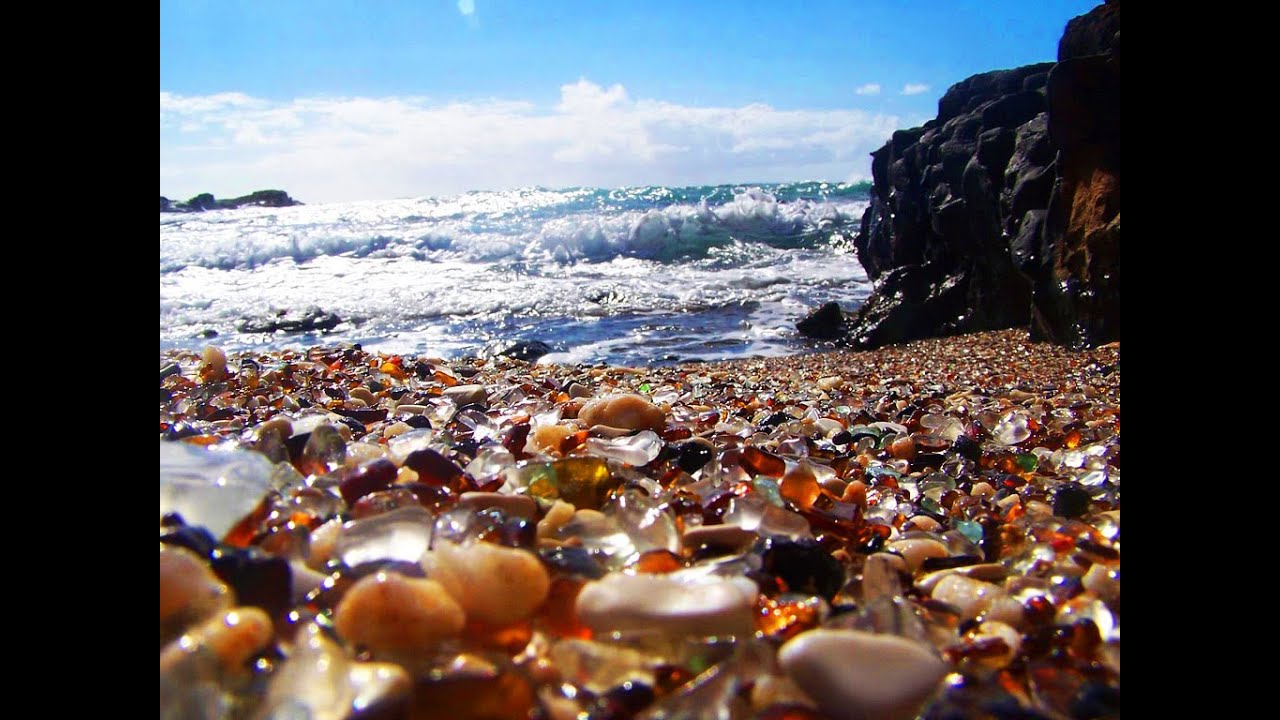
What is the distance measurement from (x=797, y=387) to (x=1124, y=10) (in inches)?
143

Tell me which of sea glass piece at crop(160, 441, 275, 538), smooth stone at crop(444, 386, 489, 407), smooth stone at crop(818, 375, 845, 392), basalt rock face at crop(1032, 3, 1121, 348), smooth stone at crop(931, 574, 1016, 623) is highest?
basalt rock face at crop(1032, 3, 1121, 348)

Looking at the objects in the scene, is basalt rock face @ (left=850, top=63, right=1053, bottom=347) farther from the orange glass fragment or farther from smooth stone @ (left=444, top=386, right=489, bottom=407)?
the orange glass fragment

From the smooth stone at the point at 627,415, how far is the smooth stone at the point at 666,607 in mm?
1034

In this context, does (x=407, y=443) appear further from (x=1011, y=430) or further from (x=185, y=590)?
(x=1011, y=430)

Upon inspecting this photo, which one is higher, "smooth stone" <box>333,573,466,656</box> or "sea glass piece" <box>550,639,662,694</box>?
"smooth stone" <box>333,573,466,656</box>

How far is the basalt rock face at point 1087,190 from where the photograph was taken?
5.26m

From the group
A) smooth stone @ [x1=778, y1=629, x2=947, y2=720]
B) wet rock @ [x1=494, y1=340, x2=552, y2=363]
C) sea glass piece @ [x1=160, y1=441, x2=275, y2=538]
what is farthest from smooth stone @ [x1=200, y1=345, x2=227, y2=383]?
wet rock @ [x1=494, y1=340, x2=552, y2=363]

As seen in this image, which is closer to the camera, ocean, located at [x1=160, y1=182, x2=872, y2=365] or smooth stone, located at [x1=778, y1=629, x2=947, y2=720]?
smooth stone, located at [x1=778, y1=629, x2=947, y2=720]

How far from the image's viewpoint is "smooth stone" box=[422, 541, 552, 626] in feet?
2.62

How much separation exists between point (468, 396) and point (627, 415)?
95 centimetres

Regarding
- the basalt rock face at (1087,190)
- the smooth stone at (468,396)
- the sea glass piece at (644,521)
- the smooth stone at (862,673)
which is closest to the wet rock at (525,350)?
the basalt rock face at (1087,190)
